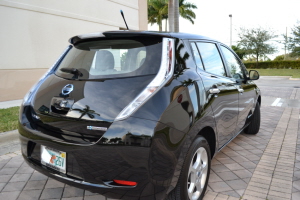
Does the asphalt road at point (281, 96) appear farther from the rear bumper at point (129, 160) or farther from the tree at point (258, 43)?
the tree at point (258, 43)

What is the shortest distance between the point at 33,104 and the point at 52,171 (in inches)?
23.7

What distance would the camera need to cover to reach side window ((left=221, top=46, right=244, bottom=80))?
345 centimetres

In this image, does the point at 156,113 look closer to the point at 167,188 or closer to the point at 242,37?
the point at 167,188

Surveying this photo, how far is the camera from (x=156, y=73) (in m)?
1.97

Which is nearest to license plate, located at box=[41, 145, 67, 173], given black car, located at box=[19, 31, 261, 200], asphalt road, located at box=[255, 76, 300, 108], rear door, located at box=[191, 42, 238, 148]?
black car, located at box=[19, 31, 261, 200]

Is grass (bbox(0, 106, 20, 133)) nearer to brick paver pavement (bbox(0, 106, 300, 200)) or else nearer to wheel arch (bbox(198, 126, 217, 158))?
brick paver pavement (bbox(0, 106, 300, 200))

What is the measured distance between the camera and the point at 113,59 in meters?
2.23

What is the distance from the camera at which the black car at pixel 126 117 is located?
69.6 inches

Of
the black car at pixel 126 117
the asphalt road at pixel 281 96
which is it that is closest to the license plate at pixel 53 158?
the black car at pixel 126 117

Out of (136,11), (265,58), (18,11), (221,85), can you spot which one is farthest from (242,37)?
(221,85)

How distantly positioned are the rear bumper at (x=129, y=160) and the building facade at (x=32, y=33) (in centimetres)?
729

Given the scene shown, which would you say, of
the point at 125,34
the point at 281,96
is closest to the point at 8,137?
the point at 125,34

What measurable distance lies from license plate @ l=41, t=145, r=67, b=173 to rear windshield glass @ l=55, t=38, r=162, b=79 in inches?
24.5

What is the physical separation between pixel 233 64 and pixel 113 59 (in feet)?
6.84
